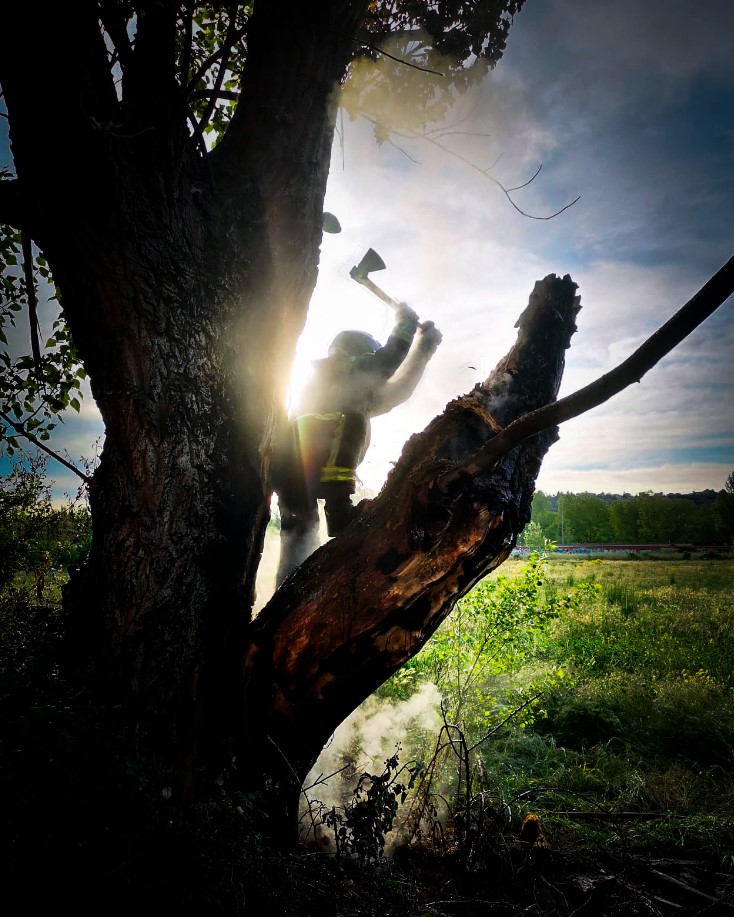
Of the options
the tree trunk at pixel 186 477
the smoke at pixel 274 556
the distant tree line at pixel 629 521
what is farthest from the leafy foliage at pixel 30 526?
the distant tree line at pixel 629 521

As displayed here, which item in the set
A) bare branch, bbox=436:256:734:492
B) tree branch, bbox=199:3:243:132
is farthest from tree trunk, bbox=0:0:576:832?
bare branch, bbox=436:256:734:492

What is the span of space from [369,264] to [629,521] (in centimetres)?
9311

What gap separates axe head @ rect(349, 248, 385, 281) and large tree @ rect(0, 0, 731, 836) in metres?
1.76

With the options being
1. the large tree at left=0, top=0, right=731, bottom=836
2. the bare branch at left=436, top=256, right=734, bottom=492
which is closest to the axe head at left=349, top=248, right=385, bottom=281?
the large tree at left=0, top=0, right=731, bottom=836

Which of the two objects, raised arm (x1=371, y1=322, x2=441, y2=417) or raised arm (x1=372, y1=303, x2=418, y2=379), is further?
raised arm (x1=371, y1=322, x2=441, y2=417)

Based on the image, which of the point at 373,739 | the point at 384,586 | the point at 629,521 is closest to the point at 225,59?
the point at 384,586

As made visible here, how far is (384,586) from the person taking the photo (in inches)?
70.6

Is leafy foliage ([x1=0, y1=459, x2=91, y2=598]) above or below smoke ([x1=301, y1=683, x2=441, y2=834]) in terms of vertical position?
above

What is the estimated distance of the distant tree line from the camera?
227ft

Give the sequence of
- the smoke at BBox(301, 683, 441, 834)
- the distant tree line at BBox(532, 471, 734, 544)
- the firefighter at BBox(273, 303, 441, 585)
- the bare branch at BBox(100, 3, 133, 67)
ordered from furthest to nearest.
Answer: the distant tree line at BBox(532, 471, 734, 544) → the smoke at BBox(301, 683, 441, 834) → the firefighter at BBox(273, 303, 441, 585) → the bare branch at BBox(100, 3, 133, 67)

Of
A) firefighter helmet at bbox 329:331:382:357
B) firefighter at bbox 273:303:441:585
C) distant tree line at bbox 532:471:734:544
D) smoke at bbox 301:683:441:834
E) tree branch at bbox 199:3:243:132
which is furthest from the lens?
distant tree line at bbox 532:471:734:544

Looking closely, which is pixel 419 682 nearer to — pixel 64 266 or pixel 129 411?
pixel 129 411

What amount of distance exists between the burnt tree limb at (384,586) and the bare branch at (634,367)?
265mm

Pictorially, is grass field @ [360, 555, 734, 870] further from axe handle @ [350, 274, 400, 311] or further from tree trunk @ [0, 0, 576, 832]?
axe handle @ [350, 274, 400, 311]
